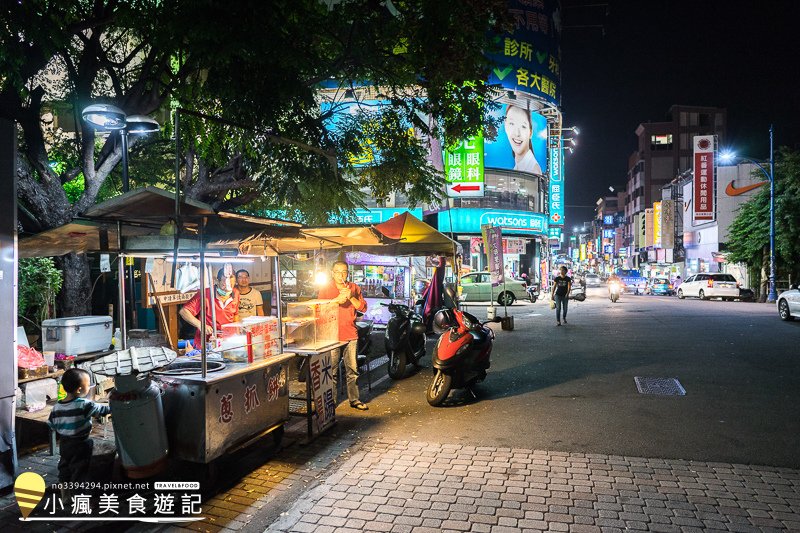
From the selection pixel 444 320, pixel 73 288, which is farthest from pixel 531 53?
pixel 73 288

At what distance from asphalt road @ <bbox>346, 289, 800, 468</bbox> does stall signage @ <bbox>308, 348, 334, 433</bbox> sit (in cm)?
48

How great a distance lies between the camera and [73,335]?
6.74 meters

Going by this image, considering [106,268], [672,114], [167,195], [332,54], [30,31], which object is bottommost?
[106,268]

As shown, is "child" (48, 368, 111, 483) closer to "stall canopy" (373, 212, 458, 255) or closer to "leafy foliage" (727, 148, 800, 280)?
"stall canopy" (373, 212, 458, 255)

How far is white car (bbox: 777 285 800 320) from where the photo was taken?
16.1 metres

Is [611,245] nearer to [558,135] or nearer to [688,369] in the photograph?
[558,135]

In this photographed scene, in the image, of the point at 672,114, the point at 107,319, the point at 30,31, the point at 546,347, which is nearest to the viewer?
the point at 30,31

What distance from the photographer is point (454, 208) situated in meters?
32.2

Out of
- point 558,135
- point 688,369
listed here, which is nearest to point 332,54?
point 688,369

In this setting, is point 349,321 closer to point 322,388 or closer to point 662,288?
point 322,388

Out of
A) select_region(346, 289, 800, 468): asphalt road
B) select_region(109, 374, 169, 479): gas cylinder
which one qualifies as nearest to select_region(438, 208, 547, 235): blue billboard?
select_region(346, 289, 800, 468): asphalt road

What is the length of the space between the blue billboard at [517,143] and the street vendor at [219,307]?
26548mm

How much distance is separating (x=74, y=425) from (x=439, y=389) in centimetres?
454

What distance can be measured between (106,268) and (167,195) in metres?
4.30
